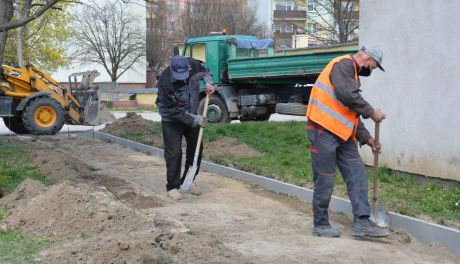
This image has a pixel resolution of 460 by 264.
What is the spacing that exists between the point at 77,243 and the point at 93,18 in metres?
48.5

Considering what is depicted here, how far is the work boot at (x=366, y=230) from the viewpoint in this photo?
5535 millimetres

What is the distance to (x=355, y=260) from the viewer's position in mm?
4914

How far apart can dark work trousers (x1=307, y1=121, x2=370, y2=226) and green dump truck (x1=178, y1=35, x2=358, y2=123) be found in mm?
10636

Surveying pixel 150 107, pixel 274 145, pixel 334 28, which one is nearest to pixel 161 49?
pixel 150 107

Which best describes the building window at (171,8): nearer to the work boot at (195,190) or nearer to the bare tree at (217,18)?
the bare tree at (217,18)

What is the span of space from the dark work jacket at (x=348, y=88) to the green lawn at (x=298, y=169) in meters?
1.40

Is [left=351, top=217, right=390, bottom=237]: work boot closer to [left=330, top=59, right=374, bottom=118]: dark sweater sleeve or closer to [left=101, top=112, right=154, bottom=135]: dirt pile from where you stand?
[left=330, top=59, right=374, bottom=118]: dark sweater sleeve

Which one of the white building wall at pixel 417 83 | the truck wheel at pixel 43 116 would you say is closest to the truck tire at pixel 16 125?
the truck wheel at pixel 43 116

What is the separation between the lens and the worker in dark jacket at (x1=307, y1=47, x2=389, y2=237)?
5.54 m

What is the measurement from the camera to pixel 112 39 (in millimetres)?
52062

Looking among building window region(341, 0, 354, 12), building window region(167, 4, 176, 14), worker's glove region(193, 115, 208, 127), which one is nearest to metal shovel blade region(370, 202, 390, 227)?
worker's glove region(193, 115, 208, 127)

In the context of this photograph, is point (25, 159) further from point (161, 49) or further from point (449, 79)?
point (161, 49)

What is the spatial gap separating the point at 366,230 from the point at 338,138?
940 mm

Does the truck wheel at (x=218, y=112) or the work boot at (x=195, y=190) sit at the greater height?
the truck wheel at (x=218, y=112)
